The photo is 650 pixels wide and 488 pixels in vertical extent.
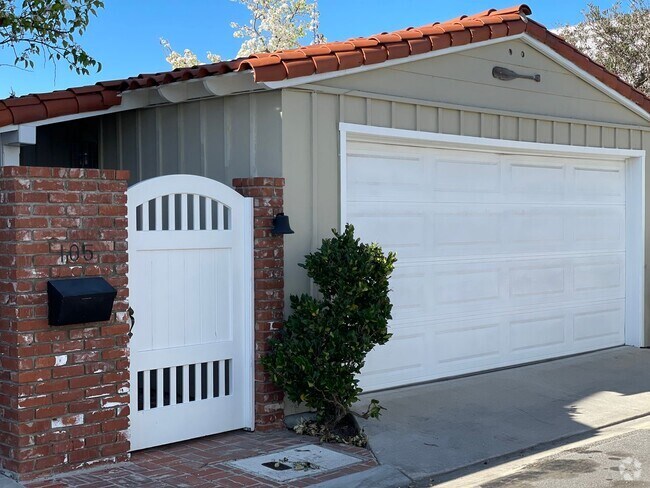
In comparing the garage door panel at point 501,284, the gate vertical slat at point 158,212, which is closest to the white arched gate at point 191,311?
the gate vertical slat at point 158,212

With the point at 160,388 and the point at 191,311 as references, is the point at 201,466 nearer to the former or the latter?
the point at 160,388

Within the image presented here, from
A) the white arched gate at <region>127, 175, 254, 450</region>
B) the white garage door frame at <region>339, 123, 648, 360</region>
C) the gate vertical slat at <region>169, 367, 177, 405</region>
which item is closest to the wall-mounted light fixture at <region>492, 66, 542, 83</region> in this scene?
the white garage door frame at <region>339, 123, 648, 360</region>

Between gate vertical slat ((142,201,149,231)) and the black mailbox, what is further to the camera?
gate vertical slat ((142,201,149,231))

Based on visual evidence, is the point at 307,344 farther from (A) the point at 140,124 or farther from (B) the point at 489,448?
(A) the point at 140,124

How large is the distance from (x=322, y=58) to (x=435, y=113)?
1697mm

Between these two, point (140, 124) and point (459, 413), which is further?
point (140, 124)

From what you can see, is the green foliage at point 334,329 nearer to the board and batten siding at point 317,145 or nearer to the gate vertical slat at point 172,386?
the board and batten siding at point 317,145

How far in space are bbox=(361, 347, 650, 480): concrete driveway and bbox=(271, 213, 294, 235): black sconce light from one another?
1.68 meters

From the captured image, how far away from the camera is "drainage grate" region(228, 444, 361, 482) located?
5.62 meters

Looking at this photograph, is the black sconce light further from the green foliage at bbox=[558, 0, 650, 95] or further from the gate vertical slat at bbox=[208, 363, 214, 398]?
the green foliage at bbox=[558, 0, 650, 95]

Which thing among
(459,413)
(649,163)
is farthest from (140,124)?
(649,163)

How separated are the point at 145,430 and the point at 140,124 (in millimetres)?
3670

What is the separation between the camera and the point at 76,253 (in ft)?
18.0

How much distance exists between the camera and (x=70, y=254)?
5.45 metres
